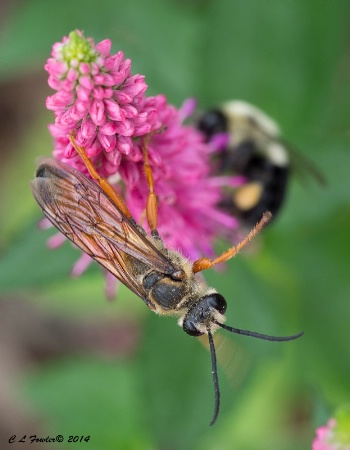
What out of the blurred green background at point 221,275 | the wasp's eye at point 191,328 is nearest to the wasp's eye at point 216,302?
the wasp's eye at point 191,328

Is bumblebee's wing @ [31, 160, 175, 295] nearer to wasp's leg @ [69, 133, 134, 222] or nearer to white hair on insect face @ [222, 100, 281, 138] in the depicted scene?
wasp's leg @ [69, 133, 134, 222]

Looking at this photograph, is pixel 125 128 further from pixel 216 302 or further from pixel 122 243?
pixel 216 302

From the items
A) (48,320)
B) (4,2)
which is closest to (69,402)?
(48,320)

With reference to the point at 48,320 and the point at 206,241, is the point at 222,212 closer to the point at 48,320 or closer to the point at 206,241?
the point at 206,241

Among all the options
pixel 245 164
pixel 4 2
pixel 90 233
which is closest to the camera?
pixel 90 233

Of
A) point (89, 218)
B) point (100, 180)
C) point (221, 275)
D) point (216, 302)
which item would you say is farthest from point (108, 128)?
point (221, 275)

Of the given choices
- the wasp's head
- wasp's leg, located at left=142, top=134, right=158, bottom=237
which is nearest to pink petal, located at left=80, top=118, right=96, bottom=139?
wasp's leg, located at left=142, top=134, right=158, bottom=237

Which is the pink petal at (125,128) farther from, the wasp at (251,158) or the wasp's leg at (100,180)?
the wasp at (251,158)
